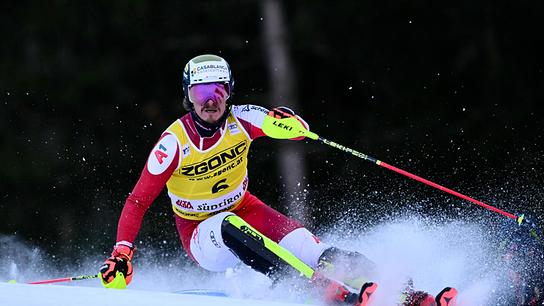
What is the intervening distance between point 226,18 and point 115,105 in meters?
1.68

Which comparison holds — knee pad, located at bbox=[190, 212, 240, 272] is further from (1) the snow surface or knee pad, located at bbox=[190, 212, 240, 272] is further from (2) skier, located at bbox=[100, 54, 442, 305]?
(1) the snow surface

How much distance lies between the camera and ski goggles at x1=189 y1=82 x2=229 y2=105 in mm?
5453

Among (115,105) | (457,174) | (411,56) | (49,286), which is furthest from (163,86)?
(49,286)

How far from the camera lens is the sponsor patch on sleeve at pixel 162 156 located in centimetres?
539

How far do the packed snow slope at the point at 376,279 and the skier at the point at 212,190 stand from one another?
0.20 meters

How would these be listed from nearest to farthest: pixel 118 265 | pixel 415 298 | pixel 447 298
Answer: pixel 447 298
pixel 415 298
pixel 118 265

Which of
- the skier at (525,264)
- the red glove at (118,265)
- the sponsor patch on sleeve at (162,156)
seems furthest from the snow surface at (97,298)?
the skier at (525,264)

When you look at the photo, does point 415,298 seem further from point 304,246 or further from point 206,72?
point 206,72

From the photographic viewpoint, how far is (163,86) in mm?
13305

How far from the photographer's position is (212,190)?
5691 millimetres

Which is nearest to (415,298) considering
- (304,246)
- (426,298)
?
(426,298)

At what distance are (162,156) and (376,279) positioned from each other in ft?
3.88

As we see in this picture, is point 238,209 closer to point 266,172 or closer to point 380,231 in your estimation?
point 380,231

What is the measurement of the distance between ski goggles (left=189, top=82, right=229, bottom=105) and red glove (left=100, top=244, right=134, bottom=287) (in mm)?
799
